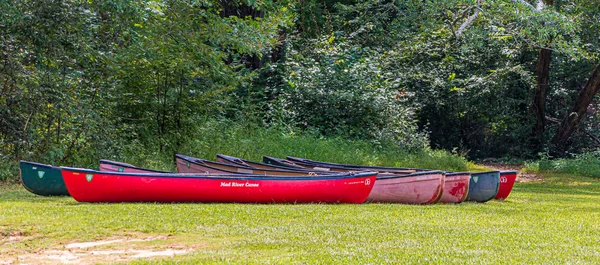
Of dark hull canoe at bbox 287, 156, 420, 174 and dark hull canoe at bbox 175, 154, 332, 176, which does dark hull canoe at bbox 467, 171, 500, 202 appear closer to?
dark hull canoe at bbox 287, 156, 420, 174

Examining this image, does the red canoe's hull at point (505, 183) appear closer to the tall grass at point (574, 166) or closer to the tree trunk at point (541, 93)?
the tall grass at point (574, 166)

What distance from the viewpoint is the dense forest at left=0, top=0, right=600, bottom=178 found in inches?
576

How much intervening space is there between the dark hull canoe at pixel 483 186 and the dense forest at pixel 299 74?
655 cm

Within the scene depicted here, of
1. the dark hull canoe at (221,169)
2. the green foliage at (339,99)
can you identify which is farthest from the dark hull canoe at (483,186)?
the green foliage at (339,99)

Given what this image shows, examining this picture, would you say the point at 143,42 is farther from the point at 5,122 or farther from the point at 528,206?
the point at 528,206

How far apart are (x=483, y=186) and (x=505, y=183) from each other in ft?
2.71

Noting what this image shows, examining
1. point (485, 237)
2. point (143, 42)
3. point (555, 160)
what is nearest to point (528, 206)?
point (485, 237)

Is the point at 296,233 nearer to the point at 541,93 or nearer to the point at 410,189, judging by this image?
the point at 410,189

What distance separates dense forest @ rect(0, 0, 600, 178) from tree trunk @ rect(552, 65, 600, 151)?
0.15 feet

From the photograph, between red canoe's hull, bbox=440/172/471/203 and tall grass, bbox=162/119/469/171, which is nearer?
red canoe's hull, bbox=440/172/471/203

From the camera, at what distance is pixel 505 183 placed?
1382 cm

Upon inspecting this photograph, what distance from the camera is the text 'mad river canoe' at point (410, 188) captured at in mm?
12031

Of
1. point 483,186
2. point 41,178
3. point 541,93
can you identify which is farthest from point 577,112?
point 41,178

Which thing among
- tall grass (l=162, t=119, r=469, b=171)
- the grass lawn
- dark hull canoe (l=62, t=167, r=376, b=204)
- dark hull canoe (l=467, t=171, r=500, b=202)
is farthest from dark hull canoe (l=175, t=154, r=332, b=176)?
tall grass (l=162, t=119, r=469, b=171)
